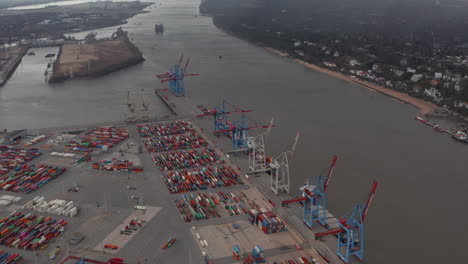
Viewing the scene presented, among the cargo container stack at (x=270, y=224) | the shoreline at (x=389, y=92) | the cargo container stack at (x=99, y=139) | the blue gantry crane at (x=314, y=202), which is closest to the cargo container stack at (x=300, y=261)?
the cargo container stack at (x=270, y=224)

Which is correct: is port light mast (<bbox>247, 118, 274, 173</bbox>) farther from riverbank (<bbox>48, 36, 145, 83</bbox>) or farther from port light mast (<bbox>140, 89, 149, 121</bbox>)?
riverbank (<bbox>48, 36, 145, 83</bbox>)

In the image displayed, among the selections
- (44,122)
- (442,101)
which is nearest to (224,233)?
(44,122)

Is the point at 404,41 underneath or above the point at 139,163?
above

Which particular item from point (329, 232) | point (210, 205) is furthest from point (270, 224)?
point (210, 205)

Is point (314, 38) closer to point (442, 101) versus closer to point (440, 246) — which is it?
point (442, 101)

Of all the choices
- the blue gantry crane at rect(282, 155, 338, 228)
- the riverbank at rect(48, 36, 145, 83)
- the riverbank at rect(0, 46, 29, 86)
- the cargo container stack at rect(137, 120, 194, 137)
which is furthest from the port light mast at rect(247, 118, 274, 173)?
the riverbank at rect(0, 46, 29, 86)

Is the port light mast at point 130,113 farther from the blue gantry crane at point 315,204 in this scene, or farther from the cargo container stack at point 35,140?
the blue gantry crane at point 315,204

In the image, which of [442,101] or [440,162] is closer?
[440,162]

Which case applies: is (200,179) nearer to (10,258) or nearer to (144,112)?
(10,258)
